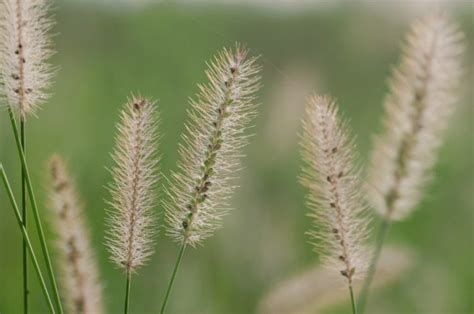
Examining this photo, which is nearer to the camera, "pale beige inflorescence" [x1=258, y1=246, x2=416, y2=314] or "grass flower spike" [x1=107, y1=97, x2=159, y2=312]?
"grass flower spike" [x1=107, y1=97, x2=159, y2=312]

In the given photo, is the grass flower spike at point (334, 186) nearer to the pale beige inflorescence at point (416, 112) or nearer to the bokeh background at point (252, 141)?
the pale beige inflorescence at point (416, 112)

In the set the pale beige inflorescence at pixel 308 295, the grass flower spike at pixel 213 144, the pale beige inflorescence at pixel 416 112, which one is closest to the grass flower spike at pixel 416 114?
the pale beige inflorescence at pixel 416 112

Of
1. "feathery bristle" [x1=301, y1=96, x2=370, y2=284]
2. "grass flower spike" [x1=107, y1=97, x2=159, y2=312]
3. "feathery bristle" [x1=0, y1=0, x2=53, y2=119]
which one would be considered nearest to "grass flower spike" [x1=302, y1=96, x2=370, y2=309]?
"feathery bristle" [x1=301, y1=96, x2=370, y2=284]

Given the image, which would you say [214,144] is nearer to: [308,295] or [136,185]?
[136,185]

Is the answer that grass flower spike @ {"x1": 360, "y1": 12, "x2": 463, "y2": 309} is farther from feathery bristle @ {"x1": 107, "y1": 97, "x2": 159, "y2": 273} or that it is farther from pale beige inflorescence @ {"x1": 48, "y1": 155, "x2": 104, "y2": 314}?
pale beige inflorescence @ {"x1": 48, "y1": 155, "x2": 104, "y2": 314}

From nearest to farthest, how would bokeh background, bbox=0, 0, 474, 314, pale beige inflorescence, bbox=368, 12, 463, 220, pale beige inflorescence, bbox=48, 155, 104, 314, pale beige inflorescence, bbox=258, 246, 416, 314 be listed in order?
pale beige inflorescence, bbox=368, 12, 463, 220
pale beige inflorescence, bbox=48, 155, 104, 314
pale beige inflorescence, bbox=258, 246, 416, 314
bokeh background, bbox=0, 0, 474, 314

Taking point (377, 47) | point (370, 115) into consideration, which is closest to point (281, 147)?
point (370, 115)
